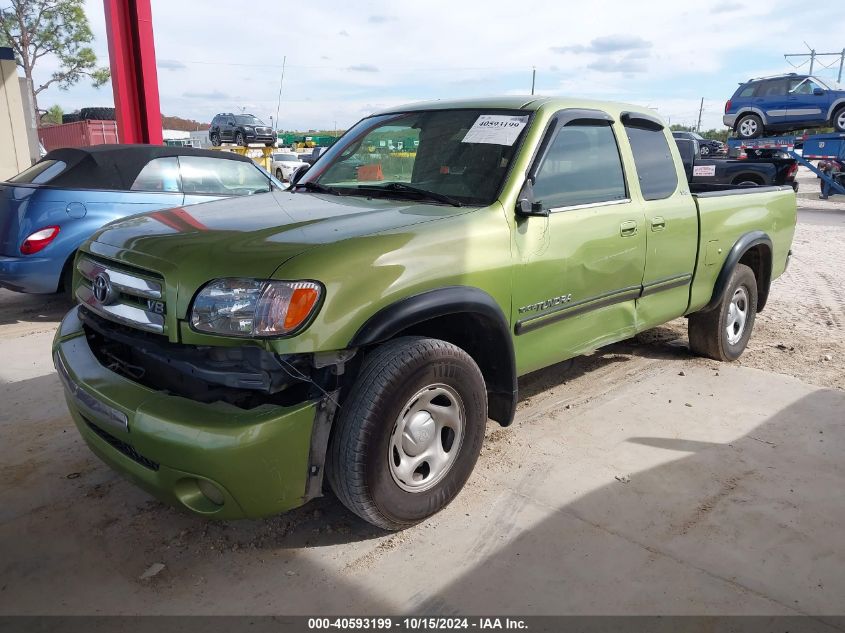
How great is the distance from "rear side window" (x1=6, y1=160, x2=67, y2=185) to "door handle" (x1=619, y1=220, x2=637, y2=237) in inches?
206

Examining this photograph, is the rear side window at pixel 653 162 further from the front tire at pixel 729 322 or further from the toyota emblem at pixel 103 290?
the toyota emblem at pixel 103 290

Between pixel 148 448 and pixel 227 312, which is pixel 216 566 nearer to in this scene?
pixel 148 448

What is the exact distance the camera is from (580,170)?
12.0 feet

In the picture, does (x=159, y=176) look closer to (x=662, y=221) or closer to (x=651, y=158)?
(x=651, y=158)

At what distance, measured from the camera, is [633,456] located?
3693 mm

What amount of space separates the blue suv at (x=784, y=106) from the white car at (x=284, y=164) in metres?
13.7

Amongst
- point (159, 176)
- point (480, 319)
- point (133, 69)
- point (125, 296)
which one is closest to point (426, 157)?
point (480, 319)

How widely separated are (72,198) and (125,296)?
4.01 meters

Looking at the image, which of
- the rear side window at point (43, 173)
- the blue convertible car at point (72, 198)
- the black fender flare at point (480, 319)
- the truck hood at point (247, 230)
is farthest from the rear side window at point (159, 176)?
the black fender flare at point (480, 319)

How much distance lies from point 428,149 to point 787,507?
2.56 metres

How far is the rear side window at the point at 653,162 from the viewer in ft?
13.5

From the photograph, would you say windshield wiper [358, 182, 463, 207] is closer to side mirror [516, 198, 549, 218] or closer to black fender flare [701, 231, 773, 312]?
side mirror [516, 198, 549, 218]

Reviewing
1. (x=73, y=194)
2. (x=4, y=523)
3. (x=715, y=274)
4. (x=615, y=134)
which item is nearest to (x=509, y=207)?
(x=615, y=134)

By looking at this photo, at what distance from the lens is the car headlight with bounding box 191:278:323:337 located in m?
2.40
